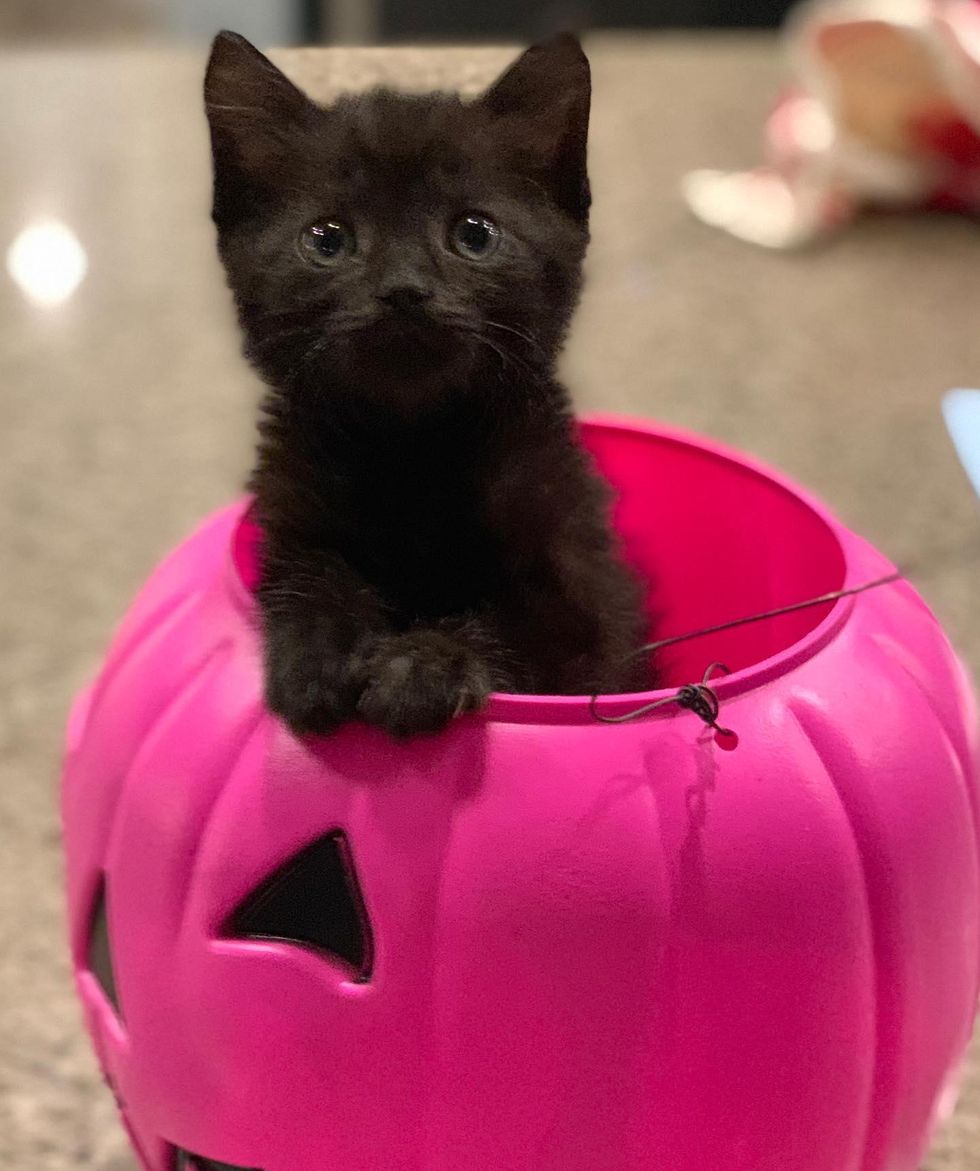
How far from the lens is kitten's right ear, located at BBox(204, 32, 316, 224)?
616mm

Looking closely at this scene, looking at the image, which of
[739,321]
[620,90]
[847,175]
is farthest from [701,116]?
[739,321]

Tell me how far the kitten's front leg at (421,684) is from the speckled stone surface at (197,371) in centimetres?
34

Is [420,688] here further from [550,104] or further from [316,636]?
[550,104]

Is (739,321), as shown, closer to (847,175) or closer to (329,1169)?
(847,175)

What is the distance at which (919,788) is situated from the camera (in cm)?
60

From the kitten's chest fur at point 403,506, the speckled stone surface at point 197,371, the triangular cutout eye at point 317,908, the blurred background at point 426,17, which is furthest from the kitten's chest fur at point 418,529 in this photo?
the blurred background at point 426,17

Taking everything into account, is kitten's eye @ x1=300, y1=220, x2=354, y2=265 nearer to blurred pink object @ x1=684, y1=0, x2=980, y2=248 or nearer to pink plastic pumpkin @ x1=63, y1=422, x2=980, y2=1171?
pink plastic pumpkin @ x1=63, y1=422, x2=980, y2=1171

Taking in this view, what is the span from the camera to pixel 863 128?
1.96 meters

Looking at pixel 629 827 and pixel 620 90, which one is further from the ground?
pixel 629 827

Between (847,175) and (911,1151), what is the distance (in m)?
1.66

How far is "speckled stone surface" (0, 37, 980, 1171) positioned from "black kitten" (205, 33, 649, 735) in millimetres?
117

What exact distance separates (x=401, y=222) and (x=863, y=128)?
159 centimetres

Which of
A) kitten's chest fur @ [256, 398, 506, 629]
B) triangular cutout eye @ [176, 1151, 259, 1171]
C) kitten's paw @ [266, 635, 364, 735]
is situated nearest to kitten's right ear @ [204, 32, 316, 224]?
kitten's chest fur @ [256, 398, 506, 629]

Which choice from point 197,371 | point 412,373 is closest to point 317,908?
point 412,373
